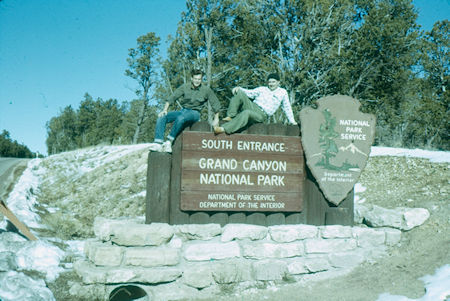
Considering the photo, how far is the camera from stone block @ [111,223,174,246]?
442cm

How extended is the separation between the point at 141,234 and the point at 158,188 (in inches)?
22.8

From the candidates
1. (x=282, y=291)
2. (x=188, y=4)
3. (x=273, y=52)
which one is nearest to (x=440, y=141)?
(x=273, y=52)

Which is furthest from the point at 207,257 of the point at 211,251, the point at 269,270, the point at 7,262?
the point at 7,262

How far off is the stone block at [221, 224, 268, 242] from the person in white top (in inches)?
46.4

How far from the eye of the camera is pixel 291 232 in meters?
4.98

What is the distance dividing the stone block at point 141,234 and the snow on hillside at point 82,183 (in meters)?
1.07

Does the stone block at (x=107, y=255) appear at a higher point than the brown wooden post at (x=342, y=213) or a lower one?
lower

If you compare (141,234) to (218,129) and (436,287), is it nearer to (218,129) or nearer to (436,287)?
(218,129)

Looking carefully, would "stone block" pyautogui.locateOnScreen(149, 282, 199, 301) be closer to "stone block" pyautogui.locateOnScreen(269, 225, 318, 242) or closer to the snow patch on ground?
"stone block" pyautogui.locateOnScreen(269, 225, 318, 242)

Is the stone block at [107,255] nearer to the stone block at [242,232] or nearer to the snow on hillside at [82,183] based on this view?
the snow on hillside at [82,183]

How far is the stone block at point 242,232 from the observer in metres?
4.75

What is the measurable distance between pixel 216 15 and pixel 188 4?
161 centimetres

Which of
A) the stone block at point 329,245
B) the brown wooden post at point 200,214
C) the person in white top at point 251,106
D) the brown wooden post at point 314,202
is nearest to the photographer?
the brown wooden post at point 200,214

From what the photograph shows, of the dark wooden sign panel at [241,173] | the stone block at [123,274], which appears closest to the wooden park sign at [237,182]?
the dark wooden sign panel at [241,173]
